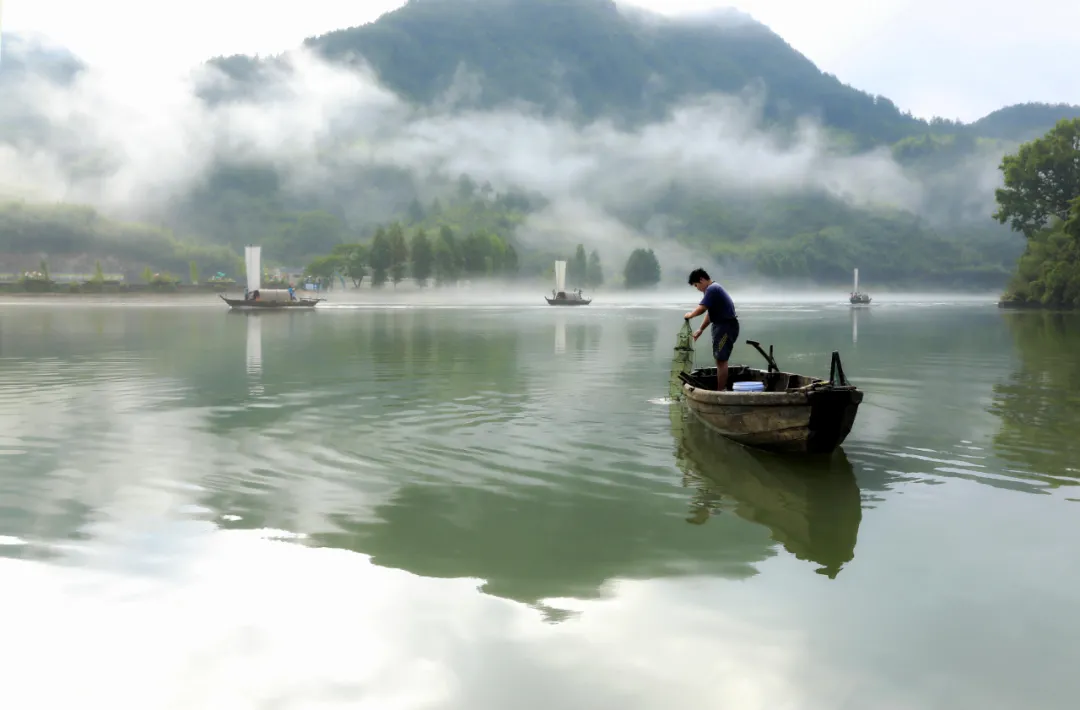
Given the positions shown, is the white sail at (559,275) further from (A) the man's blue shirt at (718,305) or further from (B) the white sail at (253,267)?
(A) the man's blue shirt at (718,305)

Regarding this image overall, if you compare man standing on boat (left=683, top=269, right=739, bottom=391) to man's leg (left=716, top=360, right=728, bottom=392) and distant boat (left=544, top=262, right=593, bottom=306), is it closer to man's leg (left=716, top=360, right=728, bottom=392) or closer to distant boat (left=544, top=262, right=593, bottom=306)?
man's leg (left=716, top=360, right=728, bottom=392)

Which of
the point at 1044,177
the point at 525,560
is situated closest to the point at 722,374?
the point at 525,560

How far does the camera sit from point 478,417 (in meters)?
23.9

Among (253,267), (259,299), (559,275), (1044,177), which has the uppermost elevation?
(1044,177)

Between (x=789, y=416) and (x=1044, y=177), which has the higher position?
(x=1044, y=177)

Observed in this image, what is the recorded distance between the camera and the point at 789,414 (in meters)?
17.6

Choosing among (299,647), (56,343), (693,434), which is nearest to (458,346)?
(56,343)

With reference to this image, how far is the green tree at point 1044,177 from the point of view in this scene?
12631 cm

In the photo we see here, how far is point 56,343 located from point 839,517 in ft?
173

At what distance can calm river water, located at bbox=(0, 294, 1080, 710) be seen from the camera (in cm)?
827

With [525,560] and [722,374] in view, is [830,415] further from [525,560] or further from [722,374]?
[525,560]

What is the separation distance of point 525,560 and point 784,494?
596cm

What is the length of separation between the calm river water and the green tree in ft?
391

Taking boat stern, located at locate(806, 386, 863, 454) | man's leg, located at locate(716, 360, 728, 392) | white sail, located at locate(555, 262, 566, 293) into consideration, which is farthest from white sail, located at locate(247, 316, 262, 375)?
white sail, located at locate(555, 262, 566, 293)
